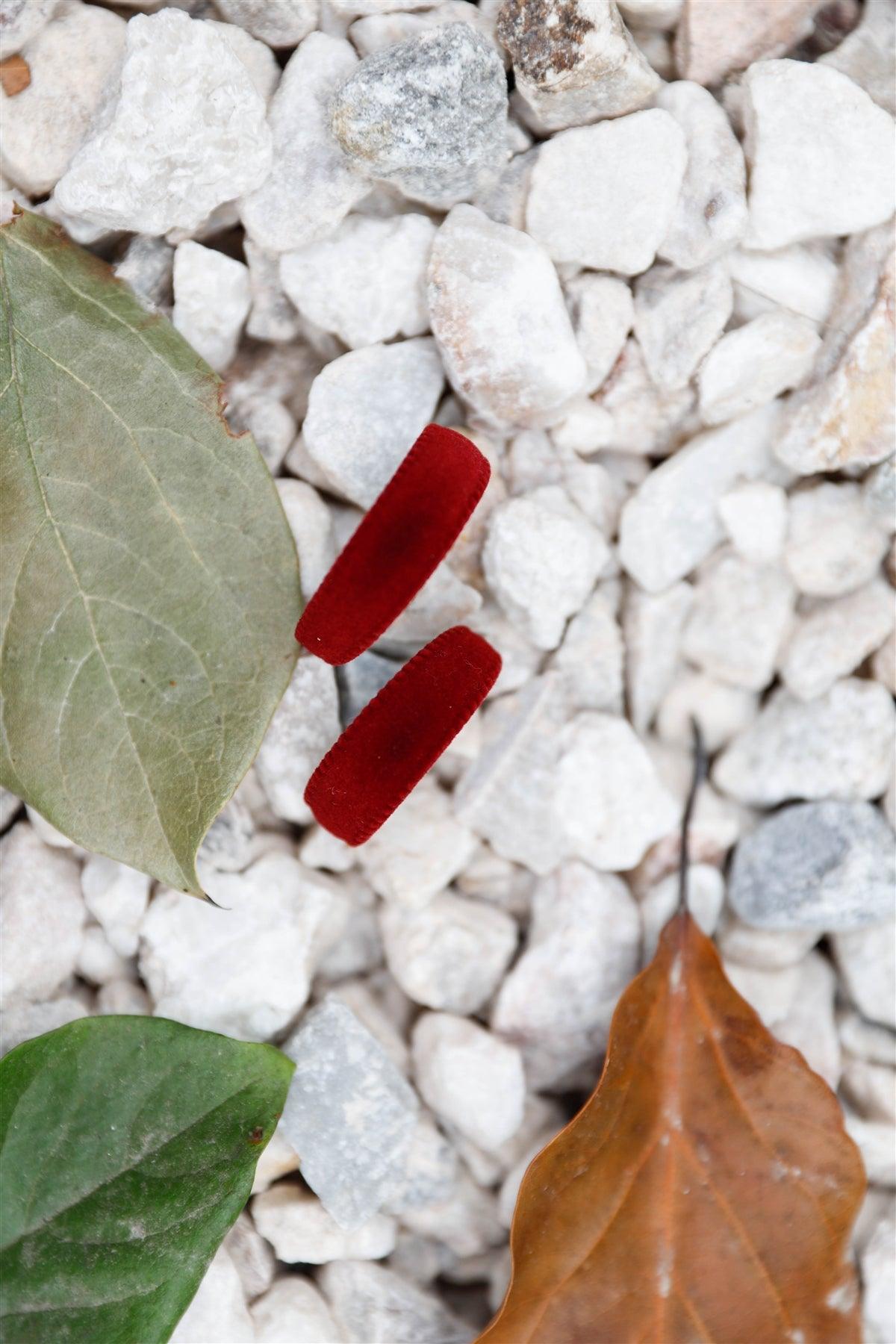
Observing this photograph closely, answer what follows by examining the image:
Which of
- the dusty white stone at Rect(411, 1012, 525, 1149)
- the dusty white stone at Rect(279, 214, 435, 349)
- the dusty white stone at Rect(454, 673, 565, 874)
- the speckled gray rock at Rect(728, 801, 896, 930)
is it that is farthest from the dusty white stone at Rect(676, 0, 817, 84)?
the dusty white stone at Rect(411, 1012, 525, 1149)

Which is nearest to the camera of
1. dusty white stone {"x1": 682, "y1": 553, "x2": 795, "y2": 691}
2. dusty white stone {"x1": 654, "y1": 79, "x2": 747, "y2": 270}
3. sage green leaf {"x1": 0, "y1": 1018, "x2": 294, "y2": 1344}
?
sage green leaf {"x1": 0, "y1": 1018, "x2": 294, "y2": 1344}

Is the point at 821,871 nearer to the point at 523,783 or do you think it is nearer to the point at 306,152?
the point at 523,783

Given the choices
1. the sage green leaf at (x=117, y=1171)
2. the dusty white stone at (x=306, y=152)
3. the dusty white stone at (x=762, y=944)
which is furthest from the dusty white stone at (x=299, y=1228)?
the dusty white stone at (x=306, y=152)

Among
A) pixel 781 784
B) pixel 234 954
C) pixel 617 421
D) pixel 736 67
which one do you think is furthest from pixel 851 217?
pixel 234 954

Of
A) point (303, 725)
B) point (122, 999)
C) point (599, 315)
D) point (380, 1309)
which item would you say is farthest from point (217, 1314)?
point (599, 315)

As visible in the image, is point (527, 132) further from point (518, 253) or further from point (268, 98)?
point (268, 98)

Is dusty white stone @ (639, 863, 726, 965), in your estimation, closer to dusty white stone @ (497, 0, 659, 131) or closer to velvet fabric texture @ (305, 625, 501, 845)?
velvet fabric texture @ (305, 625, 501, 845)
